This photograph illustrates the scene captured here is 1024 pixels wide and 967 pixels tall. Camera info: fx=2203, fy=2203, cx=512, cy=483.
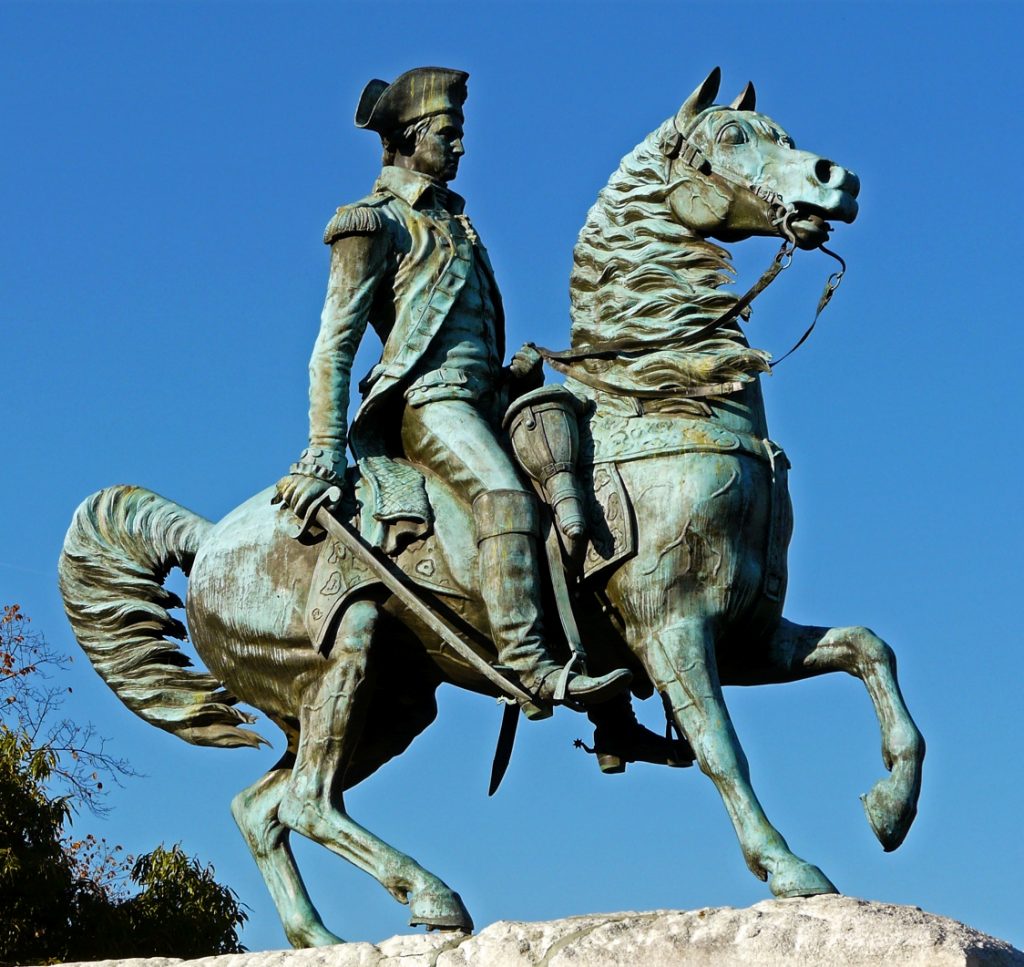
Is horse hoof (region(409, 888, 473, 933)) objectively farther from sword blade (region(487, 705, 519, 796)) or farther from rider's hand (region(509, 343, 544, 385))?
rider's hand (region(509, 343, 544, 385))

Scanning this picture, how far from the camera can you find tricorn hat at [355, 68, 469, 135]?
10016 mm

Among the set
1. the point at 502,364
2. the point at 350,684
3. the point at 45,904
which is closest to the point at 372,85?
the point at 502,364

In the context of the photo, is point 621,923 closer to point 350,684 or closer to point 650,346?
point 350,684

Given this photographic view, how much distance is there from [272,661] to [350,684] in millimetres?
487

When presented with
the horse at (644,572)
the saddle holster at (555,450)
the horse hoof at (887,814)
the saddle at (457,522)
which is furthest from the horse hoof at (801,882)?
the saddle holster at (555,450)

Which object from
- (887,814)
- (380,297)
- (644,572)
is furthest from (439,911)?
(380,297)

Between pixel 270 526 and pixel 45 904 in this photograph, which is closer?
pixel 270 526

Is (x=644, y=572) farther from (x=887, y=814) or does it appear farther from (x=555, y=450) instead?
(x=887, y=814)

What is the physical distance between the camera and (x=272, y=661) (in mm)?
9711

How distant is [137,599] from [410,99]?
2665 mm

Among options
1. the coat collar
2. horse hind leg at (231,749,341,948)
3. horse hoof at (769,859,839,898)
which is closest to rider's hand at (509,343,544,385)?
the coat collar

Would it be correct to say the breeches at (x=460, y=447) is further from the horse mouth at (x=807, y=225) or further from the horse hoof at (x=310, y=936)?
the horse hoof at (x=310, y=936)

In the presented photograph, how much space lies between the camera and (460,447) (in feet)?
30.7

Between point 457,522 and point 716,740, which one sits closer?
point 716,740
